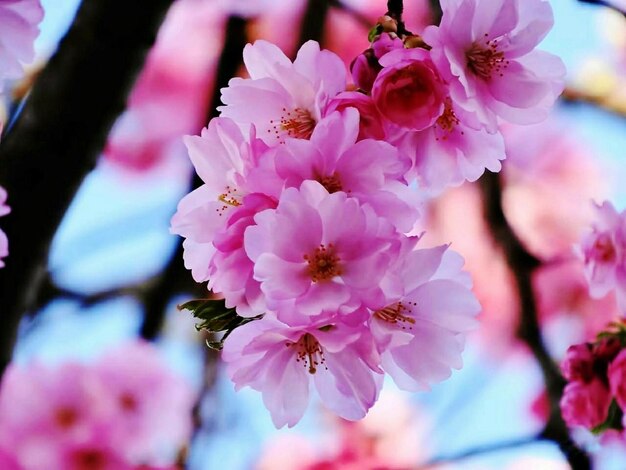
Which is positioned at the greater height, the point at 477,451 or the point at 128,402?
the point at 128,402

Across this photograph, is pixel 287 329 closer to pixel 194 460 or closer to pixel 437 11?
pixel 437 11

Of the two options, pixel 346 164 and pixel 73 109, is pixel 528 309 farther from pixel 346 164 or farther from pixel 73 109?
pixel 346 164

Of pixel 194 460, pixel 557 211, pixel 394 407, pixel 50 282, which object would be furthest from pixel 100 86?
pixel 557 211

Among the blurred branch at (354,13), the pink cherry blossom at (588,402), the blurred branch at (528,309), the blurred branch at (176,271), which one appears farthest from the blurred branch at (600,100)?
the pink cherry blossom at (588,402)

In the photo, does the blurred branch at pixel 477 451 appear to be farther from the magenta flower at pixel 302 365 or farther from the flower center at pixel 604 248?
the magenta flower at pixel 302 365

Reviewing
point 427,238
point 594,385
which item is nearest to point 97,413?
point 427,238
